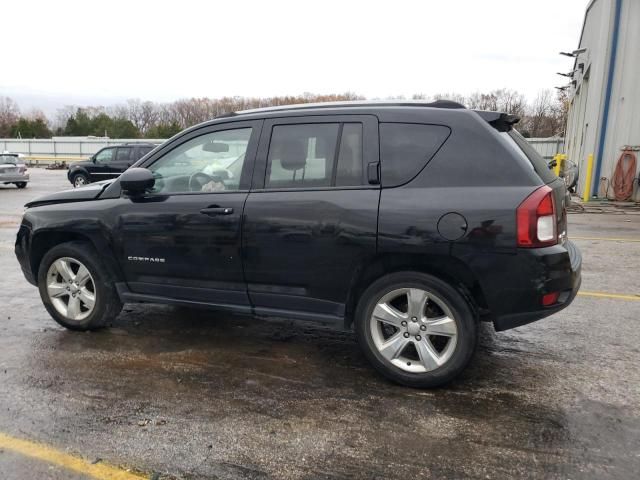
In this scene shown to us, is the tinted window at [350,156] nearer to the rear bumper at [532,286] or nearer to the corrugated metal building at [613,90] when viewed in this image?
the rear bumper at [532,286]

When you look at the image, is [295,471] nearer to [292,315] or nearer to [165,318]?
[292,315]

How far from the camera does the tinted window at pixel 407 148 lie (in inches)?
134

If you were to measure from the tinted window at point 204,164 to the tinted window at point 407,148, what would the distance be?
1111 mm

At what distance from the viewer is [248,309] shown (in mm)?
3914

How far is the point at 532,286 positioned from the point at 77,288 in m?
3.67

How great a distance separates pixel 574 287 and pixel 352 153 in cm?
172

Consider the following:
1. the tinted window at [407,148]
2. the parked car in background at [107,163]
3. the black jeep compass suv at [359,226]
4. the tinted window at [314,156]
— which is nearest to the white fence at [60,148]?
the parked car in background at [107,163]

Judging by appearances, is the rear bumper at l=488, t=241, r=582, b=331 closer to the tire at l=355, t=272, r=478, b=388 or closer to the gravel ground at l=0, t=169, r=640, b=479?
the tire at l=355, t=272, r=478, b=388

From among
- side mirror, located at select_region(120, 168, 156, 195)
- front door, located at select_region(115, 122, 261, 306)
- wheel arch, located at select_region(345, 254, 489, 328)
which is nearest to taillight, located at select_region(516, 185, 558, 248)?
wheel arch, located at select_region(345, 254, 489, 328)

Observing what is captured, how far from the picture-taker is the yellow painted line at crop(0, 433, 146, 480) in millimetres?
2604

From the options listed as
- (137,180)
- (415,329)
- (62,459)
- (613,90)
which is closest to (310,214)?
(415,329)

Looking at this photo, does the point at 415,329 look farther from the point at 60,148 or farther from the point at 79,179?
the point at 60,148

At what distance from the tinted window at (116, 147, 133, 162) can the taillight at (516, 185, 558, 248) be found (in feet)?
65.3

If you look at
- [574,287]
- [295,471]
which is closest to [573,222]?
[574,287]
